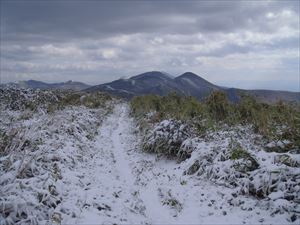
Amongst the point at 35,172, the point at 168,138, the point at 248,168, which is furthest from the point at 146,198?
the point at 168,138

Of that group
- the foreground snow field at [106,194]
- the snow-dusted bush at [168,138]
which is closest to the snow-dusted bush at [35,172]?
the foreground snow field at [106,194]

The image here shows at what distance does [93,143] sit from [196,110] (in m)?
5.07

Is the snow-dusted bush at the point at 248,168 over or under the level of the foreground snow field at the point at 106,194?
over

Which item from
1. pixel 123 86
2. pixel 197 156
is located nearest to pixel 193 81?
pixel 123 86

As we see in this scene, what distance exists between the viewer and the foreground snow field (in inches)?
234

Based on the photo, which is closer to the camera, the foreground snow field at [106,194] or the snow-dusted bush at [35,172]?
the snow-dusted bush at [35,172]

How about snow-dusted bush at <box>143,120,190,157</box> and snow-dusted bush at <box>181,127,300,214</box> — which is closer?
snow-dusted bush at <box>181,127,300,214</box>

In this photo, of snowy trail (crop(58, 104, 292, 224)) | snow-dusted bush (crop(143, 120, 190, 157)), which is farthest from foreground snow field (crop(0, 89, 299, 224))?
snow-dusted bush (crop(143, 120, 190, 157))

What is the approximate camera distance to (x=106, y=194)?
7602mm

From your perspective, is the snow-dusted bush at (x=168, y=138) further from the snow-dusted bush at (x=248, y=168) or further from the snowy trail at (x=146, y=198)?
the snow-dusted bush at (x=248, y=168)

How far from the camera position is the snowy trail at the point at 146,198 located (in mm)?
6352

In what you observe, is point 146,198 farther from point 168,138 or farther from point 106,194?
point 168,138

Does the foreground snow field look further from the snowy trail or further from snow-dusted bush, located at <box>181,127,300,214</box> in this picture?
snow-dusted bush, located at <box>181,127,300,214</box>

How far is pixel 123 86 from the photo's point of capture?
187375 millimetres
